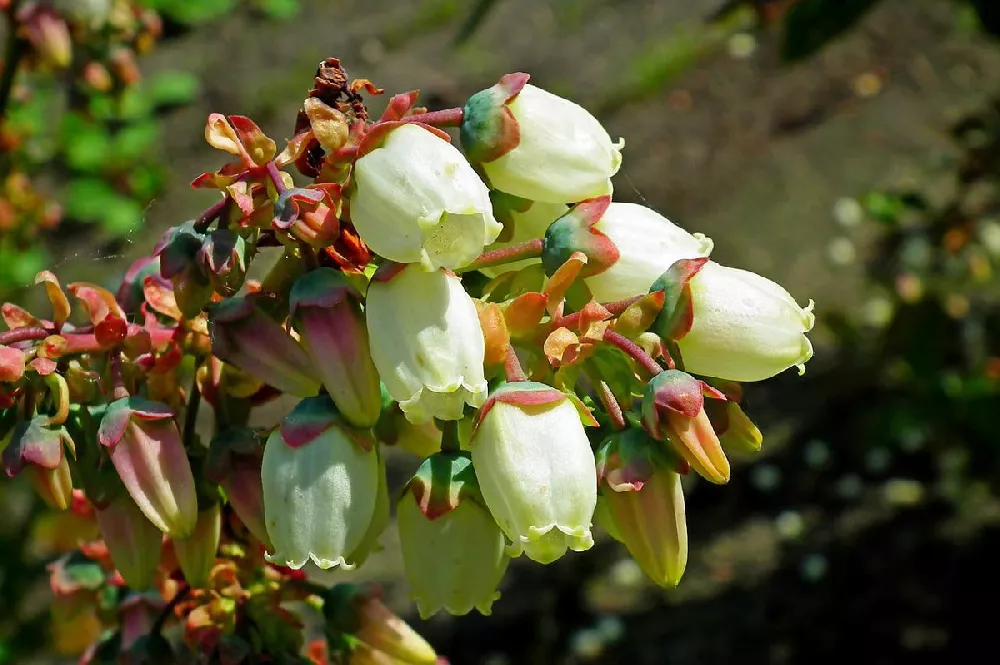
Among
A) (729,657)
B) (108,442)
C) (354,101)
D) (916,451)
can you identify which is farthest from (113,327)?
(916,451)

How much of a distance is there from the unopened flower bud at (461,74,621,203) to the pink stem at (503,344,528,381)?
A: 123mm

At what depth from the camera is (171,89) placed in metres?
4.11

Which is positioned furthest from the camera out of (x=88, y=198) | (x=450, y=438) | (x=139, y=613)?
(x=88, y=198)

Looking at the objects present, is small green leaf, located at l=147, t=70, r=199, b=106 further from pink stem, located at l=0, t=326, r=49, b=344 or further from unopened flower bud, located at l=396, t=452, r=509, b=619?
unopened flower bud, located at l=396, t=452, r=509, b=619

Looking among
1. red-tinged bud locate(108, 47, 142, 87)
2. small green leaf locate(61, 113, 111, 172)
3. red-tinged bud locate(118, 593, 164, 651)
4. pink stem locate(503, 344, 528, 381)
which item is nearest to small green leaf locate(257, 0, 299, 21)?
small green leaf locate(61, 113, 111, 172)

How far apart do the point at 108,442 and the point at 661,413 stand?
412 mm

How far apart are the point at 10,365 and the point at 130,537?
171 millimetres

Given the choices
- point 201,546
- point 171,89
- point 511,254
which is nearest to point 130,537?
point 201,546

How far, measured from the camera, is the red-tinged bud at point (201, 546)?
3.08 ft

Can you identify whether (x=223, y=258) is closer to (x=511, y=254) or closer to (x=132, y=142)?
(x=511, y=254)

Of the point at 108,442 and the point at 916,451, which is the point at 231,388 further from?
the point at 916,451

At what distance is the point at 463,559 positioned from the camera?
2.81 feet

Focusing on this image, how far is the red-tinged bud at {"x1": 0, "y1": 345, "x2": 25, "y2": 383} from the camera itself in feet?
2.77

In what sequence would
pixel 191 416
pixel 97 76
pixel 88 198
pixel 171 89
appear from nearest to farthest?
pixel 191 416, pixel 97 76, pixel 88 198, pixel 171 89
